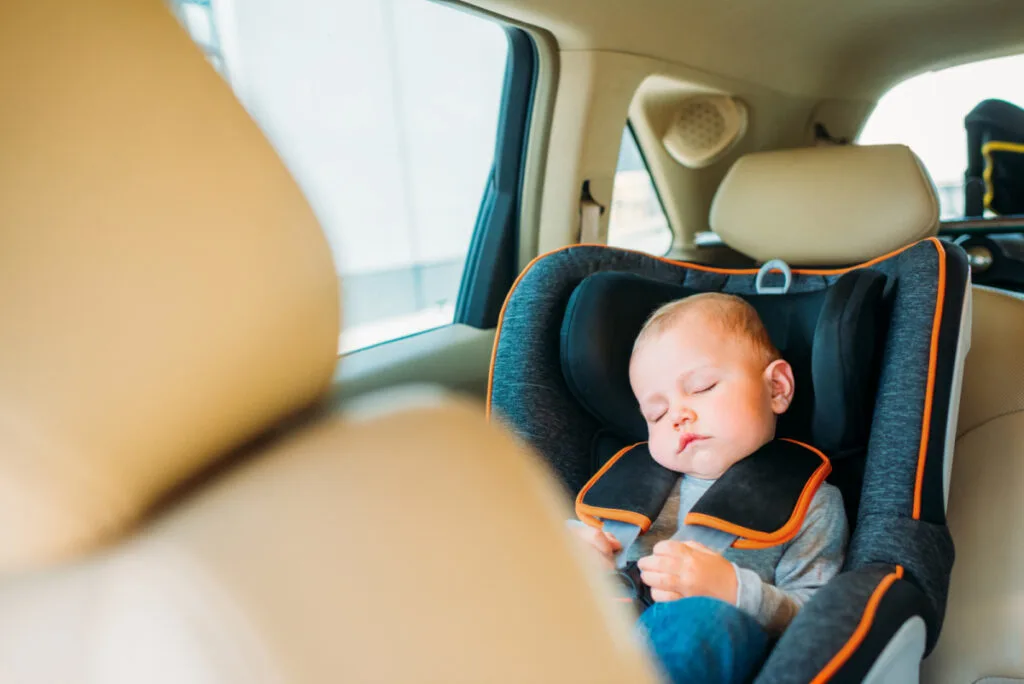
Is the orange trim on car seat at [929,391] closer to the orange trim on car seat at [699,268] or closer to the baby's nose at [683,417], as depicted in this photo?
the orange trim on car seat at [699,268]

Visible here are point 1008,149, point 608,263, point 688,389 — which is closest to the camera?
point 688,389

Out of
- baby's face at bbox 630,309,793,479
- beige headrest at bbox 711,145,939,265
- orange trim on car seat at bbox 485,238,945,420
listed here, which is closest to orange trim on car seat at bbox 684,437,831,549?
baby's face at bbox 630,309,793,479

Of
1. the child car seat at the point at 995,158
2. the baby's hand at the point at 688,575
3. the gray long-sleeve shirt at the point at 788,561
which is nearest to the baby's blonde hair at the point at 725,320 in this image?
the gray long-sleeve shirt at the point at 788,561

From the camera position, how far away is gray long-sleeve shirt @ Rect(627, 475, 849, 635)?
1.05 meters

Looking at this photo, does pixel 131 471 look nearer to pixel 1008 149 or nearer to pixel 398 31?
pixel 398 31

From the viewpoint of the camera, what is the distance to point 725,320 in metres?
1.29

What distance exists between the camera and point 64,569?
1.16 ft

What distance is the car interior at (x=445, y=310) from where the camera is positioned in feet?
1.13

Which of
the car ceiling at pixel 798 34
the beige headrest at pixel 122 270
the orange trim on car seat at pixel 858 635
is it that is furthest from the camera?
the car ceiling at pixel 798 34

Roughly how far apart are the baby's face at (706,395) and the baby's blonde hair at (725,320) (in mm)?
12

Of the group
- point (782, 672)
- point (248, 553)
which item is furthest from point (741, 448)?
point (248, 553)

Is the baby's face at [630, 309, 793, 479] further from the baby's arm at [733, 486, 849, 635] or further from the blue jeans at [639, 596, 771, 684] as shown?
the blue jeans at [639, 596, 771, 684]

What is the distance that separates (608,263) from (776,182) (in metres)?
0.60

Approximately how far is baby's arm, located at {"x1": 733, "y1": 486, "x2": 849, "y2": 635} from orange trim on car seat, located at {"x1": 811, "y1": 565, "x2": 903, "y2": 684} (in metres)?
0.15
